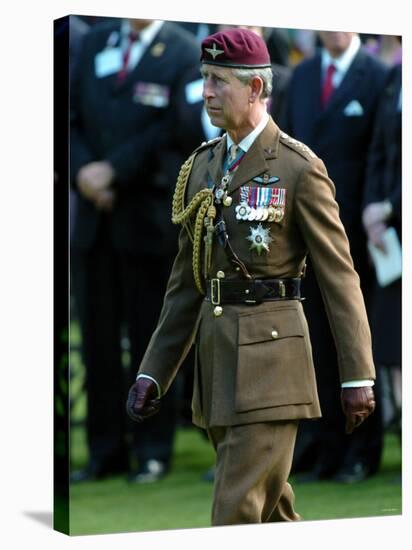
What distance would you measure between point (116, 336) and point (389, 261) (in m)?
1.55

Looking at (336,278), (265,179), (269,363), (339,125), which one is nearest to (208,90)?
(265,179)

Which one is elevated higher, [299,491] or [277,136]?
[277,136]

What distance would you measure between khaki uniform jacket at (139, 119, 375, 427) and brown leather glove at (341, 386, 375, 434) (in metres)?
0.06

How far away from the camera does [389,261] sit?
900 cm

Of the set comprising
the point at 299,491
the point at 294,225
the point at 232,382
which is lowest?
the point at 299,491

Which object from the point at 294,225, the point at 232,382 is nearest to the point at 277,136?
the point at 294,225

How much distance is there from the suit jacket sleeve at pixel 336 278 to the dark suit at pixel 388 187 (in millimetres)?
1936

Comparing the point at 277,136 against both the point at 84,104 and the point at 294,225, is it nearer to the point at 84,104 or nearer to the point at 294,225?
the point at 294,225

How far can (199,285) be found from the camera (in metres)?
7.23

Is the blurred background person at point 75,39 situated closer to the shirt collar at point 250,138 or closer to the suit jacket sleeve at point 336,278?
the shirt collar at point 250,138

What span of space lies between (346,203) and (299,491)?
1.52 metres

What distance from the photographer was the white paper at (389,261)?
8.97 metres

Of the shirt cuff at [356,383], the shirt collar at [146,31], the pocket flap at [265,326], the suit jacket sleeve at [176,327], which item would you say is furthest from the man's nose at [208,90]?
the shirt collar at [146,31]

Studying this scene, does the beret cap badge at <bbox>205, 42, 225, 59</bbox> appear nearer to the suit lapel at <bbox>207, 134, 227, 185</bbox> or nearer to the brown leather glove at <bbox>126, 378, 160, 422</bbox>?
the suit lapel at <bbox>207, 134, 227, 185</bbox>
